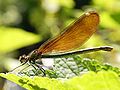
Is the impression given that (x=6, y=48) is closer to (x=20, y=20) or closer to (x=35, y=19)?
(x=35, y=19)

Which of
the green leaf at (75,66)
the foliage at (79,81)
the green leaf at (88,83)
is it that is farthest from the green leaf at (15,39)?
the green leaf at (88,83)

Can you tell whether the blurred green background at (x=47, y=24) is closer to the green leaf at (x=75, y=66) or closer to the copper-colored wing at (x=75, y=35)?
the copper-colored wing at (x=75, y=35)

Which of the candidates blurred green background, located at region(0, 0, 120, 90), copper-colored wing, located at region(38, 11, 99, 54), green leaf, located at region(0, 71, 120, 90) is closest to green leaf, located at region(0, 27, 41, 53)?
blurred green background, located at region(0, 0, 120, 90)

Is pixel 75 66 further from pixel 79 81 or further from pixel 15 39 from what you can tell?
pixel 15 39

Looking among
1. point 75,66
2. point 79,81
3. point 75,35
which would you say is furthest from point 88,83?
point 75,35

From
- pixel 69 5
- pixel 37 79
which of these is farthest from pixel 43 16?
pixel 37 79

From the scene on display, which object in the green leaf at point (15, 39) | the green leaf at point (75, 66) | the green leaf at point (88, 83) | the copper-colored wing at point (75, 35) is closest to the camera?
the green leaf at point (88, 83)
